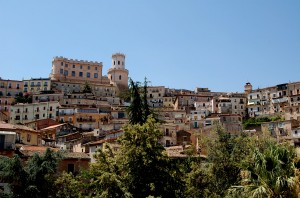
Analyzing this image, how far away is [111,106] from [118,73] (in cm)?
2751

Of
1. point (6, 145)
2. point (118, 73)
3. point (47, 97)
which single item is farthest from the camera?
point (118, 73)

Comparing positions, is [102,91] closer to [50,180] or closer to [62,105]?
[62,105]

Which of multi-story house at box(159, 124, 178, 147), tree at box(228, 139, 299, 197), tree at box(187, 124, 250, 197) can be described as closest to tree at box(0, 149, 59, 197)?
tree at box(187, 124, 250, 197)

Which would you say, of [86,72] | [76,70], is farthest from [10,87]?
[86,72]

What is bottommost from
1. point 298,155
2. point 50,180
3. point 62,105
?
point 50,180

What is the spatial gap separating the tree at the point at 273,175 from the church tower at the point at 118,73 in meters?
98.6

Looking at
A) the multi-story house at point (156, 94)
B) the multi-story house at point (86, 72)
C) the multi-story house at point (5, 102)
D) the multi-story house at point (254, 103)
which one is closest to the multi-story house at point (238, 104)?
the multi-story house at point (254, 103)

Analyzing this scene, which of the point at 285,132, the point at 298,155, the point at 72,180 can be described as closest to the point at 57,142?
the point at 72,180

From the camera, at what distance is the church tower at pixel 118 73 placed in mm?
119581

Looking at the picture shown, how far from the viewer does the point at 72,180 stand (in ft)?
97.2

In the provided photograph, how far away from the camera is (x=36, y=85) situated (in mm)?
104125

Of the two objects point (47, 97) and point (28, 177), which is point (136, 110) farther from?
point (47, 97)

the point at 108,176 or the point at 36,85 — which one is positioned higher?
the point at 36,85

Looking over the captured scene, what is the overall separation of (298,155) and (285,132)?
59.0m
